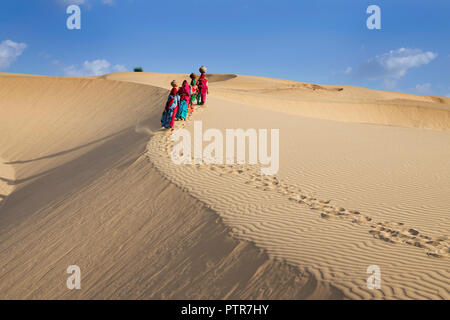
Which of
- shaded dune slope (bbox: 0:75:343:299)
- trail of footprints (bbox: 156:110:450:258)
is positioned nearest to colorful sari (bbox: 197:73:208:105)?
shaded dune slope (bbox: 0:75:343:299)

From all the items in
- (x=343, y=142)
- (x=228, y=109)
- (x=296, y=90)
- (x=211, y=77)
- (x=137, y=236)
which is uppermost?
(x=211, y=77)

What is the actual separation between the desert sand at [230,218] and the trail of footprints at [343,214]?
0.12ft

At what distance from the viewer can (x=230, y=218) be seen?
20.2 ft

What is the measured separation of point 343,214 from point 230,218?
6.86 feet

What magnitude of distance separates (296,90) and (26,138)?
2606cm

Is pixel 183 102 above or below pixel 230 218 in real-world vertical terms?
above

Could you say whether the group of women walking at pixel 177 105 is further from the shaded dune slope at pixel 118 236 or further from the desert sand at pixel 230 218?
the shaded dune slope at pixel 118 236

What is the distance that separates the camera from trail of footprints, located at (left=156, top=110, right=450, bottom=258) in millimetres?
5125

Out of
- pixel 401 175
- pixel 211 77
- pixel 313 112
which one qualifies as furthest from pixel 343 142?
pixel 211 77

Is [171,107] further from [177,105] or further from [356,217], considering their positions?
[356,217]

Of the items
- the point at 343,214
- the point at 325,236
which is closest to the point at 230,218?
the point at 325,236

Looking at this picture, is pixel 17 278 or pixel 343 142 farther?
pixel 343 142

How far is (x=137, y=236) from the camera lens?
21.4 ft

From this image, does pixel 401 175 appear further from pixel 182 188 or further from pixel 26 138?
pixel 26 138
